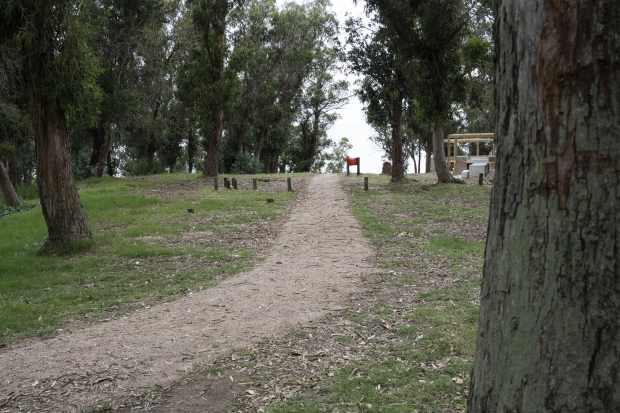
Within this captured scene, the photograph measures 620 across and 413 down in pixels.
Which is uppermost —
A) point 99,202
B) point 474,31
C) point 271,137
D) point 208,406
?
point 474,31

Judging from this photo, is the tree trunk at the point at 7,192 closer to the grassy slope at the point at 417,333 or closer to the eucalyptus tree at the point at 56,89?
Result: the eucalyptus tree at the point at 56,89

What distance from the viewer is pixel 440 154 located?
21.6m

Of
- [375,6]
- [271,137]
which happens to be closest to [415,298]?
[375,6]

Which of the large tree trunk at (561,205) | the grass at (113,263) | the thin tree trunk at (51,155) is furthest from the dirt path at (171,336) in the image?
the thin tree trunk at (51,155)

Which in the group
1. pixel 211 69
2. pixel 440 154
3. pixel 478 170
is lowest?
pixel 478 170

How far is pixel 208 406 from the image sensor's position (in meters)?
4.36

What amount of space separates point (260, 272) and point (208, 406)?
4.45 metres

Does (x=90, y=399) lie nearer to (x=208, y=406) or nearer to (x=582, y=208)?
(x=208, y=406)

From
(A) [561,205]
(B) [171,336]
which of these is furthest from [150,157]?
(A) [561,205]

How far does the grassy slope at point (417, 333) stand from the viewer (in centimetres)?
435

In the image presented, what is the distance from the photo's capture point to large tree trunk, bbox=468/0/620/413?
2119 millimetres

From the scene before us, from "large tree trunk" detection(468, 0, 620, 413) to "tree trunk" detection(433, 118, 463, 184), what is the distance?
19002 millimetres

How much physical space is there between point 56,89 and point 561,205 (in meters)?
10.4

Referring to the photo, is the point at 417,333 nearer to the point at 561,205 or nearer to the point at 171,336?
the point at 171,336
